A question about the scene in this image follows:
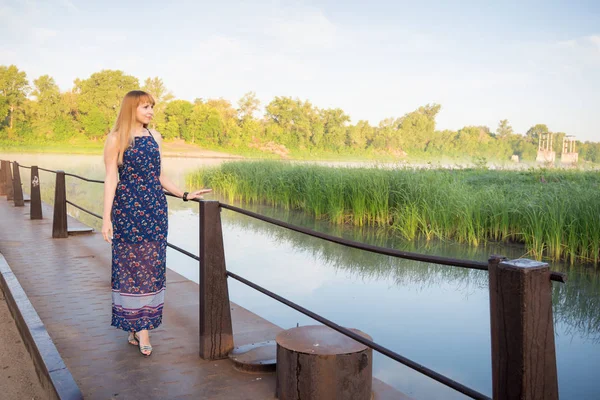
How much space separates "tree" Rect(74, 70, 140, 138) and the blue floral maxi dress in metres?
49.2

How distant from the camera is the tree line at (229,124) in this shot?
1923 inches

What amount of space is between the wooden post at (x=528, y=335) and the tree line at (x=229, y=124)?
51592 millimetres

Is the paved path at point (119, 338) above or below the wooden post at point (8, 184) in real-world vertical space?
below

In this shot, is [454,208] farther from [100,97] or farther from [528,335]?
[100,97]

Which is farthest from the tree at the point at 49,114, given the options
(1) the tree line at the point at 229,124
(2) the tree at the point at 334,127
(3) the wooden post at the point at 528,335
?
(3) the wooden post at the point at 528,335

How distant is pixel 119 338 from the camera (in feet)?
11.4

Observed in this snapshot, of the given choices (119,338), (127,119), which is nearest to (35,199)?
(119,338)

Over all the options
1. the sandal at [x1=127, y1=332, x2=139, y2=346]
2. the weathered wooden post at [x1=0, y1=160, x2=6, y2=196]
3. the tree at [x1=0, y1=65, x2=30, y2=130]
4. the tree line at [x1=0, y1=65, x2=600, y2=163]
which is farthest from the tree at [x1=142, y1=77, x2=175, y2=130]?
the sandal at [x1=127, y1=332, x2=139, y2=346]

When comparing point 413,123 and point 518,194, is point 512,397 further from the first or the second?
point 413,123

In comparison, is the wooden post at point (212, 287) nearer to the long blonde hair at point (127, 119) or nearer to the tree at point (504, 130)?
the long blonde hair at point (127, 119)

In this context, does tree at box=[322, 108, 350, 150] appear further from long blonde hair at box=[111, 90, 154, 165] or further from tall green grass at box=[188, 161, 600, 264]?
long blonde hair at box=[111, 90, 154, 165]

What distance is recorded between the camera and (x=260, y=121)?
189 ft

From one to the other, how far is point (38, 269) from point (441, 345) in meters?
3.83

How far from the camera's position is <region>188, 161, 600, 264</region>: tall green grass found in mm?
7812
